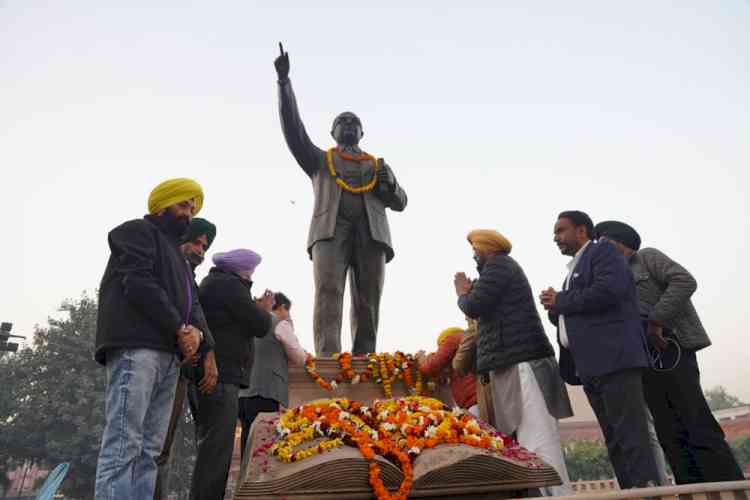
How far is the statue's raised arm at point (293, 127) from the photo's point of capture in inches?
213

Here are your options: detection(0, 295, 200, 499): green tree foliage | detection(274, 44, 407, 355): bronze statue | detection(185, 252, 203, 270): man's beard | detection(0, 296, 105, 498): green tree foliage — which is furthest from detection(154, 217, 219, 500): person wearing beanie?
detection(0, 296, 105, 498): green tree foliage

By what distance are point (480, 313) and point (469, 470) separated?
1.52 meters

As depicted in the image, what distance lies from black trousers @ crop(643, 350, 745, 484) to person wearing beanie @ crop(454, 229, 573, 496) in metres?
0.66

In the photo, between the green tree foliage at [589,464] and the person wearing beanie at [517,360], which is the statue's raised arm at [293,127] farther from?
the green tree foliage at [589,464]

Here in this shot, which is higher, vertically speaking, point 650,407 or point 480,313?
point 480,313

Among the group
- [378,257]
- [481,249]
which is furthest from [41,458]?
[481,249]

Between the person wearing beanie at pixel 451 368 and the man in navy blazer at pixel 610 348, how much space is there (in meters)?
0.85

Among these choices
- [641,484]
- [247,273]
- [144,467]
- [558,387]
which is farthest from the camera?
[247,273]

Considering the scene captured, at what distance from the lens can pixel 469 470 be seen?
2.28 meters

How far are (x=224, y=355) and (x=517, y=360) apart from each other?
1981 mm

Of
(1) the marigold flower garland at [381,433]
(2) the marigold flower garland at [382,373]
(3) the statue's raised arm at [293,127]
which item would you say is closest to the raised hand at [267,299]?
(2) the marigold flower garland at [382,373]

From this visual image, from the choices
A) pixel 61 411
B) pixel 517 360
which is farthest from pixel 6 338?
pixel 517 360

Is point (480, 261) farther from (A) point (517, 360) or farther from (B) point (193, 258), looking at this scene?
(B) point (193, 258)

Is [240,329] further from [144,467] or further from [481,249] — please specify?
[481,249]
